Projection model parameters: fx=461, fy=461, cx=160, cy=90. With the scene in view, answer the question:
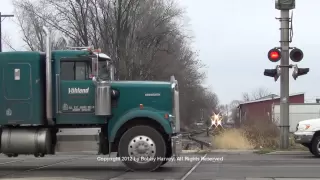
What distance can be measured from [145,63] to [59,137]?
29.5 metres

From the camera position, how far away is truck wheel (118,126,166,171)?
37.6 ft

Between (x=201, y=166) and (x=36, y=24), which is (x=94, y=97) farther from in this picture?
(x=36, y=24)

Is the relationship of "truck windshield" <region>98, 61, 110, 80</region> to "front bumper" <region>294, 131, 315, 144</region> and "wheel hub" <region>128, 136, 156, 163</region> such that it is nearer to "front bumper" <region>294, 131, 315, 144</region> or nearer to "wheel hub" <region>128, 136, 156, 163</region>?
"wheel hub" <region>128, 136, 156, 163</region>

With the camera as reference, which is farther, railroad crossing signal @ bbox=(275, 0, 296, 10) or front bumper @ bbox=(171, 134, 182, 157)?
railroad crossing signal @ bbox=(275, 0, 296, 10)

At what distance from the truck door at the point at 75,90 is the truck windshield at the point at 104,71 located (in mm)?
348

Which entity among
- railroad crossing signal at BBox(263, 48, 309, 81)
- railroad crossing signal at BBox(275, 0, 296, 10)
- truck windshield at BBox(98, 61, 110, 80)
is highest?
railroad crossing signal at BBox(275, 0, 296, 10)

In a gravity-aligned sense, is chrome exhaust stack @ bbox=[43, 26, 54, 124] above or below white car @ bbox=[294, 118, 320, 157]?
above

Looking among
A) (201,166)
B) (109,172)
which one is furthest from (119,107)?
(201,166)

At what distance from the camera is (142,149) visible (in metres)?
11.5

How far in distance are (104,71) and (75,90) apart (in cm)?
95

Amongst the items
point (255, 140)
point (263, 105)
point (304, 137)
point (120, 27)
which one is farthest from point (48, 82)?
point (263, 105)

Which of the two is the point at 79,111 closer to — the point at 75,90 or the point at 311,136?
the point at 75,90

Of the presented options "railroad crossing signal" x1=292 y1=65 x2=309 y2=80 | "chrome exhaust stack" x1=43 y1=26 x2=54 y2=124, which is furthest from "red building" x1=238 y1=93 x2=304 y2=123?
"chrome exhaust stack" x1=43 y1=26 x2=54 y2=124

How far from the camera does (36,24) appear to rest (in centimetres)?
4088
